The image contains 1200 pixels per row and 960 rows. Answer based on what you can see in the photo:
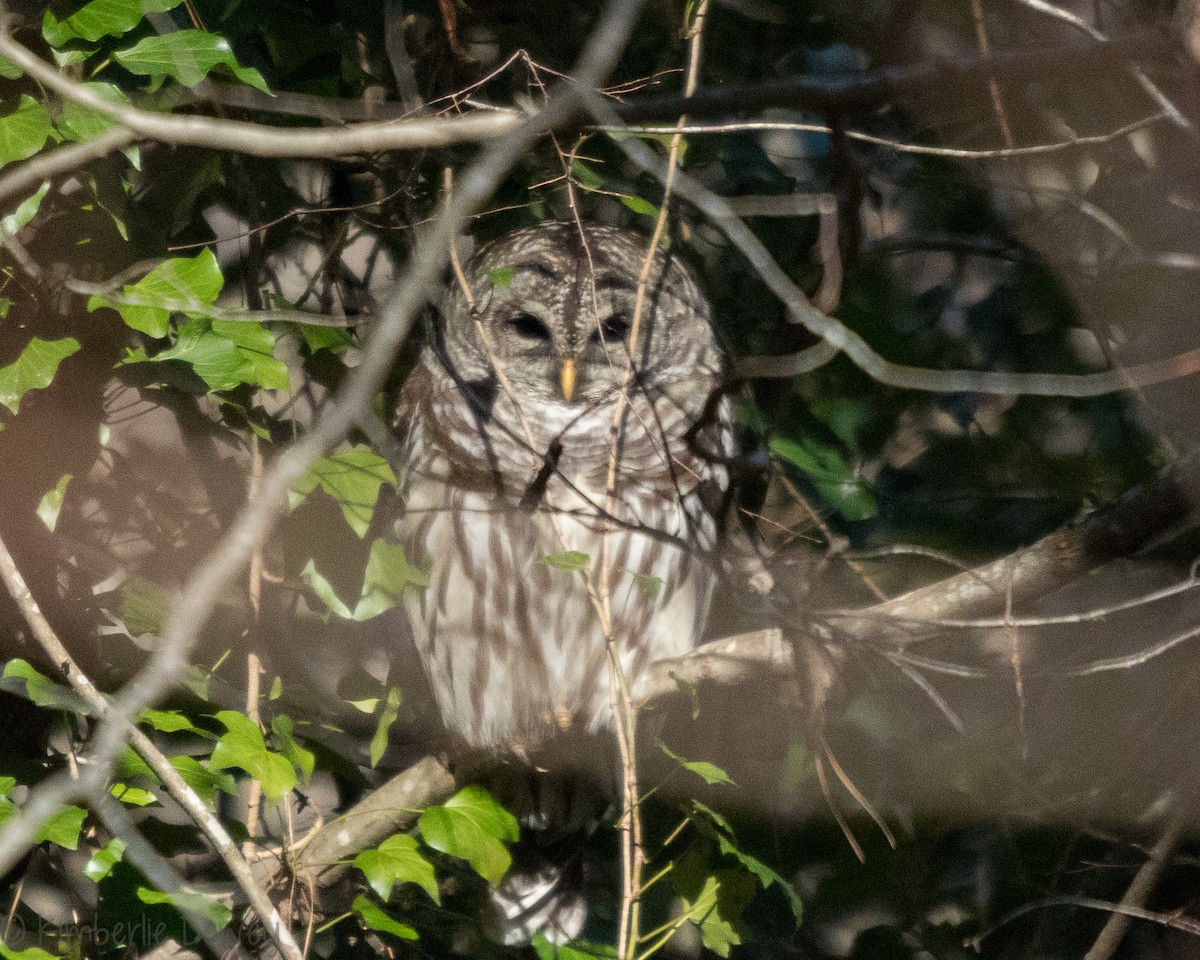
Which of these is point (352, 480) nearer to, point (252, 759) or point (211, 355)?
point (211, 355)

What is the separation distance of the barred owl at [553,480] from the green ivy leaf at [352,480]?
41cm

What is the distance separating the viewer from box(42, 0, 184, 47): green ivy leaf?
181 centimetres

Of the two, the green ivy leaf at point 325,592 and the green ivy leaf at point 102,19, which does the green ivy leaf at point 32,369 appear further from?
the green ivy leaf at point 325,592

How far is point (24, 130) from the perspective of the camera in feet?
6.03

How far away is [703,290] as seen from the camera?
2.98m

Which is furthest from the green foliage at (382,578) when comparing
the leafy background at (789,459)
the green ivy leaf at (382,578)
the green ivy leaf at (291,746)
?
the green ivy leaf at (291,746)

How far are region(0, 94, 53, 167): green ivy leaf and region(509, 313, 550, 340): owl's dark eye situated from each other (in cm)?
123

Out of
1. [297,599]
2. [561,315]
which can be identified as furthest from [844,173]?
[297,599]

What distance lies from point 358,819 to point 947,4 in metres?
2.32

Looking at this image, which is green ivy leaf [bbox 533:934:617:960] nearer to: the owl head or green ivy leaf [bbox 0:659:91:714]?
green ivy leaf [bbox 0:659:91:714]

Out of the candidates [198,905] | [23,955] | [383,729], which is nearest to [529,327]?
[383,729]

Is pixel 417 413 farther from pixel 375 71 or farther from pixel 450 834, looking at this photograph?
pixel 450 834

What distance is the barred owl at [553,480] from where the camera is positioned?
2.62 m

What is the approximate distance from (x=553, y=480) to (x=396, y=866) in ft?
3.17
